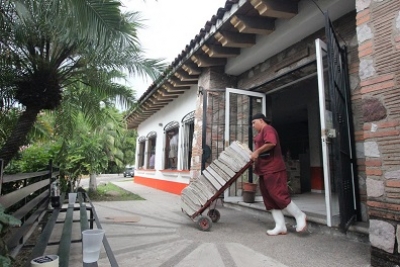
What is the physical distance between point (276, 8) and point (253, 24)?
513 mm

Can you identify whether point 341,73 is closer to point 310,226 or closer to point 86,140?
point 310,226

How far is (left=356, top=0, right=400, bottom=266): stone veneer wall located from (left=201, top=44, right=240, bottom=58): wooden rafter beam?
2.99m

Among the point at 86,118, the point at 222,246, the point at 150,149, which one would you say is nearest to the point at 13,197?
the point at 222,246

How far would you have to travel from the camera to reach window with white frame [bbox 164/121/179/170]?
28.9 feet

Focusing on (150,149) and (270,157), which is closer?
(270,157)

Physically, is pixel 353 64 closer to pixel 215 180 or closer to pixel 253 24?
pixel 253 24

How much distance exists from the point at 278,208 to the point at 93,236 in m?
2.41

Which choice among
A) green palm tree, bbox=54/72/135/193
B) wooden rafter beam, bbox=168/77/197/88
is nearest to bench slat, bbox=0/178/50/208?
green palm tree, bbox=54/72/135/193

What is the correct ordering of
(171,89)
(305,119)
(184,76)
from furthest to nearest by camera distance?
1. (305,119)
2. (171,89)
3. (184,76)

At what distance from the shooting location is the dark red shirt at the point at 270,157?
333cm

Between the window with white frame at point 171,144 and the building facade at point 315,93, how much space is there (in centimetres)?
13

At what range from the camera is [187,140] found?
7.79 meters

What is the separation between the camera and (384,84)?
2270 mm

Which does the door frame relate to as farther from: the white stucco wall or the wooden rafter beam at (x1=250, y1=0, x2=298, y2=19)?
the white stucco wall
